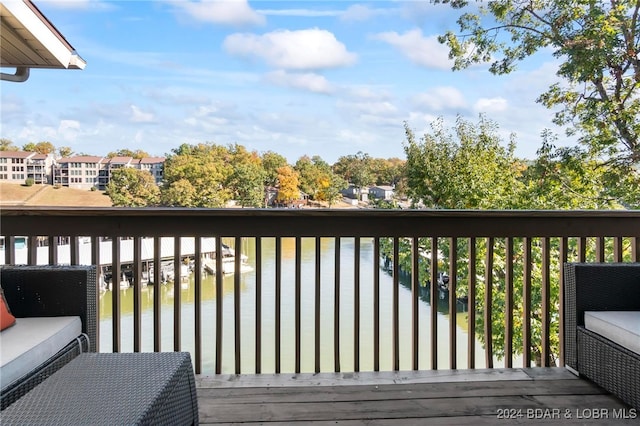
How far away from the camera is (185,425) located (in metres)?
1.57

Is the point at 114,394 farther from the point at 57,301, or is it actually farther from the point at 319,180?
the point at 319,180

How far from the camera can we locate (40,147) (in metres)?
5.04

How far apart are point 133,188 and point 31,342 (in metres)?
2.88

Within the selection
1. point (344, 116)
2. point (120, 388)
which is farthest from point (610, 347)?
point (344, 116)

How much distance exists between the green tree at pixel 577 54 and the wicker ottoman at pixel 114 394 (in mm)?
7473

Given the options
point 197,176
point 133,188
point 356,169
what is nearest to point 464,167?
point 356,169

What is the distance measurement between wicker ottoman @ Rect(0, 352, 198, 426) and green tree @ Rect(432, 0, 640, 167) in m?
7.47

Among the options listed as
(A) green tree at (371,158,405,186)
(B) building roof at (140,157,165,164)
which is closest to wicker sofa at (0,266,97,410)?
(B) building roof at (140,157,165,164)

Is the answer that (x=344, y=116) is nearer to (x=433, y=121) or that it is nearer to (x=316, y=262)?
(x=433, y=121)

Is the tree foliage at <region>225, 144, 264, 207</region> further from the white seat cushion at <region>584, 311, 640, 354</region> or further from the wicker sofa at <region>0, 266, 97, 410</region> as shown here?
the white seat cushion at <region>584, 311, 640, 354</region>

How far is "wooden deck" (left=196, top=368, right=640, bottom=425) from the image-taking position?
205 cm

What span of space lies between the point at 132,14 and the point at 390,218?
16.6 ft

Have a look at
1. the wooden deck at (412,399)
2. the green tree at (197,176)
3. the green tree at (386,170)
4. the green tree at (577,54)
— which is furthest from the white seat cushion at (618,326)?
the green tree at (577,54)

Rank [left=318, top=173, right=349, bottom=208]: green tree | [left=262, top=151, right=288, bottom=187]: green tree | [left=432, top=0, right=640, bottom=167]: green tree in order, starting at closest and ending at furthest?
[left=318, top=173, right=349, bottom=208]: green tree
[left=262, top=151, right=288, bottom=187]: green tree
[left=432, top=0, right=640, bottom=167]: green tree
